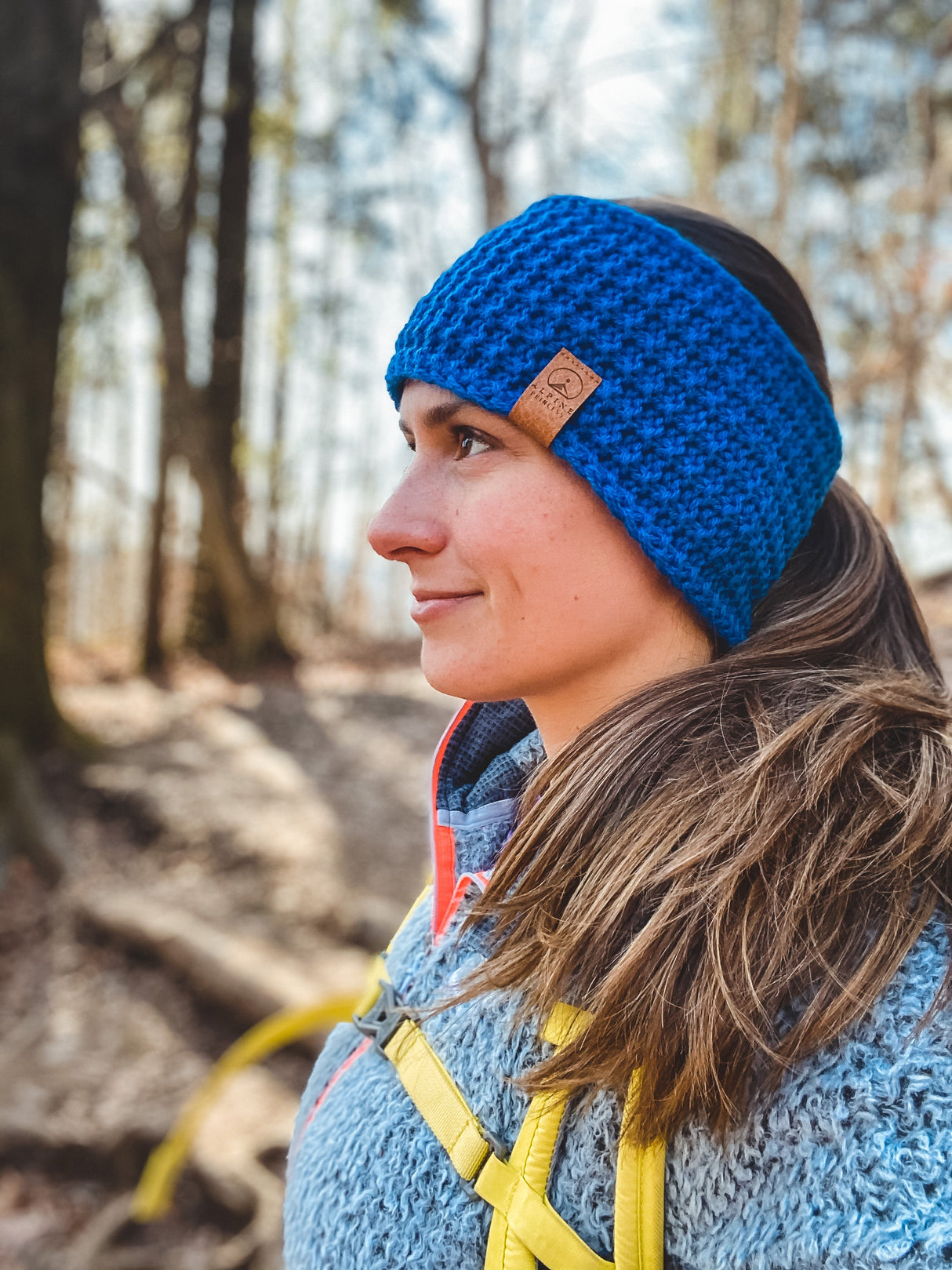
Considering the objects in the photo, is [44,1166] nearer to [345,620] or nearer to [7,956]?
[7,956]

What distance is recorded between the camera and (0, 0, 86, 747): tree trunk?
6.95m

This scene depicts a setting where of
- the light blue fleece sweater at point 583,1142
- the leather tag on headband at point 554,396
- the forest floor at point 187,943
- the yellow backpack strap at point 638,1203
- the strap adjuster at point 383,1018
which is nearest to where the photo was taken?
the light blue fleece sweater at point 583,1142

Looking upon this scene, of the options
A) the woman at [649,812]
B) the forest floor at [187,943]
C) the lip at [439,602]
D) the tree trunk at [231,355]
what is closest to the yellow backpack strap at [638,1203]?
the woman at [649,812]

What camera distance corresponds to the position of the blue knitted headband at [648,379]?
3.92 feet

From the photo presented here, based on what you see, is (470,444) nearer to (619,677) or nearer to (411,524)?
(411,524)

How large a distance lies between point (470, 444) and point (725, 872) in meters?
0.64

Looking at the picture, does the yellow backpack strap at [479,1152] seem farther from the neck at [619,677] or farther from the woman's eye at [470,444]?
the woman's eye at [470,444]

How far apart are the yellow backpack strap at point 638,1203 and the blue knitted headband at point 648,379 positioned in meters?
0.63

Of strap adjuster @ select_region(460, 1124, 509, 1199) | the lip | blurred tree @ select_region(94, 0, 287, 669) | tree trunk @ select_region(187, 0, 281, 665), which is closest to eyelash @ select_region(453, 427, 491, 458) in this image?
the lip

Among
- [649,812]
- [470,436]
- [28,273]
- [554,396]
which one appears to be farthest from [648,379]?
[28,273]

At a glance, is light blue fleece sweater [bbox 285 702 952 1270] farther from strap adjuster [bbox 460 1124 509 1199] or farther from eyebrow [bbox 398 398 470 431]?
eyebrow [bbox 398 398 470 431]

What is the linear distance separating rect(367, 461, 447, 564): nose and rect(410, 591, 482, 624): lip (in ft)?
0.17

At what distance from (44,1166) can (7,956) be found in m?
1.63

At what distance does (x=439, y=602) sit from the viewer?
125cm
